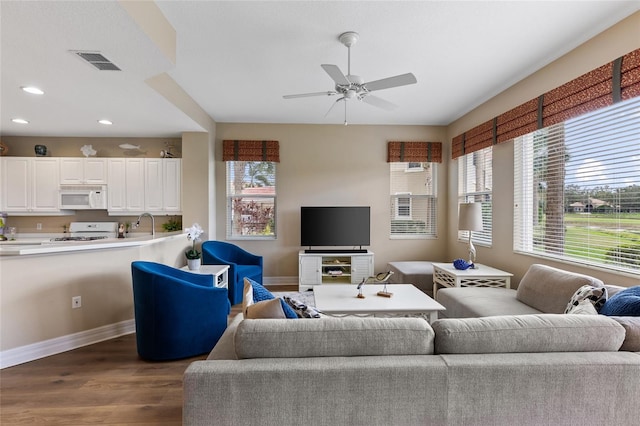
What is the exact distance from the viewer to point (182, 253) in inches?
160

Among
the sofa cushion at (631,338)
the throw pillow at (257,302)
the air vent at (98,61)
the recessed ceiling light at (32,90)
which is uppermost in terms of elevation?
the recessed ceiling light at (32,90)

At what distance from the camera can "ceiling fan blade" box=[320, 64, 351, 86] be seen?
218cm

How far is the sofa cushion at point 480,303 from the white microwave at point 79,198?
17.0ft

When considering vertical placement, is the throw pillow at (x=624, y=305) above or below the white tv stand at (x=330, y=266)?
above

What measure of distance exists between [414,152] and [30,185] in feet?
20.3

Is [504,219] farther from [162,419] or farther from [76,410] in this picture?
[76,410]

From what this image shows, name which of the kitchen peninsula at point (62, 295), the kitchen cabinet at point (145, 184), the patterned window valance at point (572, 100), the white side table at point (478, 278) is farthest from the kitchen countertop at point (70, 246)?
the patterned window valance at point (572, 100)

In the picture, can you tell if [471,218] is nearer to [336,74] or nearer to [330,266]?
[330,266]

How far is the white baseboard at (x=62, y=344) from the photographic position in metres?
2.46

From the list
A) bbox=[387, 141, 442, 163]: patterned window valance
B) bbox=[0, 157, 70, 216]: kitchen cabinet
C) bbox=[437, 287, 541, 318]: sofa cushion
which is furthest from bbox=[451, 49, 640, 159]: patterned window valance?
bbox=[0, 157, 70, 216]: kitchen cabinet

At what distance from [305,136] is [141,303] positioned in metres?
3.47

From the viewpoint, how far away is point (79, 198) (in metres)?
4.68

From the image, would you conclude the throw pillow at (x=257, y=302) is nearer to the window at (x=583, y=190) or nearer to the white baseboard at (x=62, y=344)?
the white baseboard at (x=62, y=344)

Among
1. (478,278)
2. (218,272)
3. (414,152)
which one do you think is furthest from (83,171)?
(478,278)
